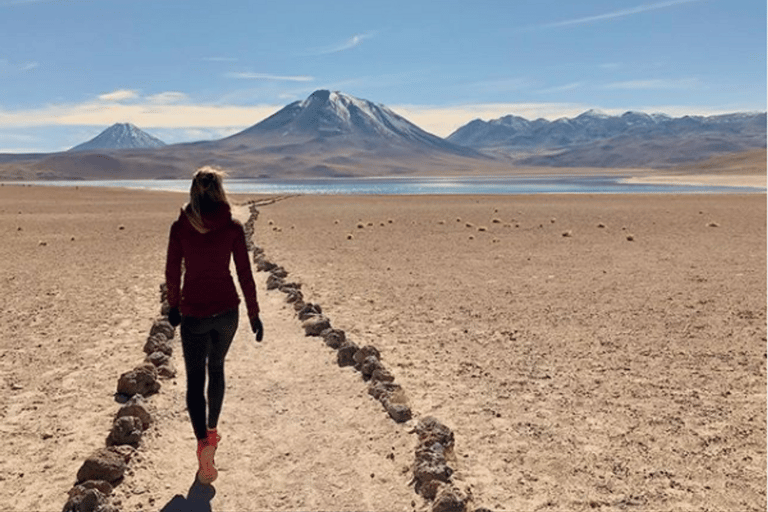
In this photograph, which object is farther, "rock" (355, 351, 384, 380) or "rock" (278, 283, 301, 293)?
"rock" (278, 283, 301, 293)

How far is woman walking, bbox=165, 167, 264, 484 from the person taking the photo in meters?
5.11

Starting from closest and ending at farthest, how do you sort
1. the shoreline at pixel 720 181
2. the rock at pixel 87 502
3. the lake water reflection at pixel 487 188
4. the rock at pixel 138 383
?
the rock at pixel 87 502 < the rock at pixel 138 383 < the lake water reflection at pixel 487 188 < the shoreline at pixel 720 181

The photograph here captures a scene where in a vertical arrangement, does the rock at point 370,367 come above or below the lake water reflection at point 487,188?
below

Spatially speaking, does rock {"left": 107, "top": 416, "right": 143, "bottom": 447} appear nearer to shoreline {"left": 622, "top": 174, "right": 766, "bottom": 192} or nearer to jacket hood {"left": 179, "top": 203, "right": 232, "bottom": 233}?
jacket hood {"left": 179, "top": 203, "right": 232, "bottom": 233}

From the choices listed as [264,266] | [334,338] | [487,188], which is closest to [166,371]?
[334,338]

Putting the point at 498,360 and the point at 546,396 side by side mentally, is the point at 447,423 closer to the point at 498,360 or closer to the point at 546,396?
the point at 546,396

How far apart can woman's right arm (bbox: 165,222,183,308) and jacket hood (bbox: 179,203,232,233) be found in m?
0.18

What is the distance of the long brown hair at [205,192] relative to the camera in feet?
16.4

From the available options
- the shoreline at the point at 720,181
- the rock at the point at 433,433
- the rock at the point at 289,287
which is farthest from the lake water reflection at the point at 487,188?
the rock at the point at 433,433

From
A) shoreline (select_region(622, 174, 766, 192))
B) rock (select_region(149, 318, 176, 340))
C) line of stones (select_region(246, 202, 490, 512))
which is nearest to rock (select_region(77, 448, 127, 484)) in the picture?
line of stones (select_region(246, 202, 490, 512))

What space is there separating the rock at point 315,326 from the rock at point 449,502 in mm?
5413

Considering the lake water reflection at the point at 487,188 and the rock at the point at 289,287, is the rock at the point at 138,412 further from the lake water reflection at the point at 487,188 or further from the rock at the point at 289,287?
the lake water reflection at the point at 487,188

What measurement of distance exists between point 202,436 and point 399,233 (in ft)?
72.0

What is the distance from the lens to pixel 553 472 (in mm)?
5961
